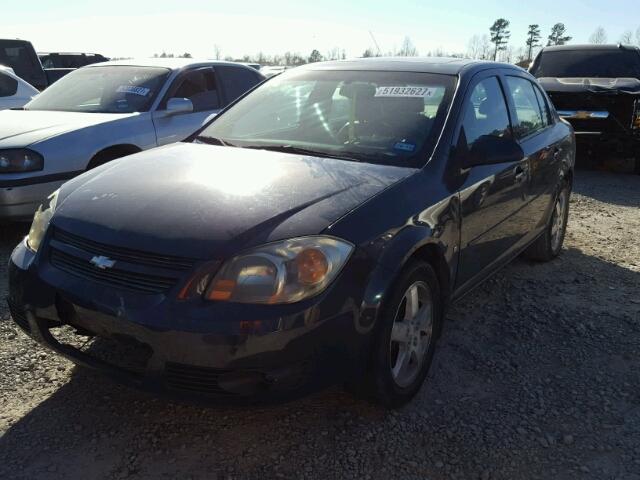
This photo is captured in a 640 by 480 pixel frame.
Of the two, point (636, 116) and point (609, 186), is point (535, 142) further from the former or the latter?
point (636, 116)

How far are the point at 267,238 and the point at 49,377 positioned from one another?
1.48 meters

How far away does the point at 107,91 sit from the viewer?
5820mm

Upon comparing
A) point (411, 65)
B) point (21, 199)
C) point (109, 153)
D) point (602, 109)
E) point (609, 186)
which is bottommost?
point (609, 186)

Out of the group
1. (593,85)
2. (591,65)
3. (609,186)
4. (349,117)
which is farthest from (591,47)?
(349,117)

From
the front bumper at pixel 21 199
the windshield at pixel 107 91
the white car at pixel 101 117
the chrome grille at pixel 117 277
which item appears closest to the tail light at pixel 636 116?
the white car at pixel 101 117

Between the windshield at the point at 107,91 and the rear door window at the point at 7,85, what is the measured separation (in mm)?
2110

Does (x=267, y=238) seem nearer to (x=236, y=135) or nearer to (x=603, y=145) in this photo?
(x=236, y=135)

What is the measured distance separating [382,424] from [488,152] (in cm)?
146

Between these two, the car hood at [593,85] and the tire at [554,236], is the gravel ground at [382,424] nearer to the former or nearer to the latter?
the tire at [554,236]

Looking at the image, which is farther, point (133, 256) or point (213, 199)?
point (213, 199)

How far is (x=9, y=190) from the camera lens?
4.59 m

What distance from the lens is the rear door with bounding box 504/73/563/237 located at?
159 inches

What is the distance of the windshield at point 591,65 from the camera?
9.81m

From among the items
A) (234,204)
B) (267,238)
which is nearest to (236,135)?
(234,204)
